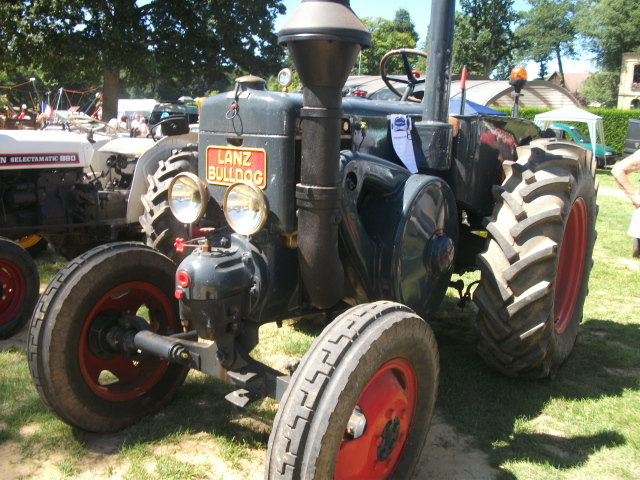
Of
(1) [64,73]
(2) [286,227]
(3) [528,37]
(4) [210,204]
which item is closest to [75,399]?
(4) [210,204]

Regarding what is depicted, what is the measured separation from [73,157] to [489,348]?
4687mm

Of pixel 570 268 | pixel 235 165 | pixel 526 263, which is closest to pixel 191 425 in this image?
pixel 235 165

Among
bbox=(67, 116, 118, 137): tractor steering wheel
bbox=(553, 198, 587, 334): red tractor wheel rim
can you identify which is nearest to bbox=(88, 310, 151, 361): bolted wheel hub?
bbox=(553, 198, 587, 334): red tractor wheel rim

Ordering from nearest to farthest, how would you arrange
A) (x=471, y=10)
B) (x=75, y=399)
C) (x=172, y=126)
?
(x=75, y=399) → (x=172, y=126) → (x=471, y=10)

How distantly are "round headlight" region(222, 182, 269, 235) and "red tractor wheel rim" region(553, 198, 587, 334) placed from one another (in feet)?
8.04

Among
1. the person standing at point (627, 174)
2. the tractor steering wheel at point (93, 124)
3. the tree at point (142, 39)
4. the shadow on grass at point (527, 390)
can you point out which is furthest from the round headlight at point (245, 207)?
the tree at point (142, 39)

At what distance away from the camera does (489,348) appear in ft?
10.8

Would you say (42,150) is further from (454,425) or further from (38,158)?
(454,425)

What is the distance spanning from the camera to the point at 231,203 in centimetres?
245

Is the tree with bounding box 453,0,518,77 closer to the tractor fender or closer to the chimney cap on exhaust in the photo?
the tractor fender

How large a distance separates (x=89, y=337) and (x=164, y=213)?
4.70 ft

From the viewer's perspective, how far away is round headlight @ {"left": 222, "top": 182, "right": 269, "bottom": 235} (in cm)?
236

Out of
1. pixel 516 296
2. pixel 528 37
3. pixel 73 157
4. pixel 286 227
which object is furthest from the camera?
pixel 528 37

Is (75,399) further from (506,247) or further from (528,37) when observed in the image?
(528,37)
